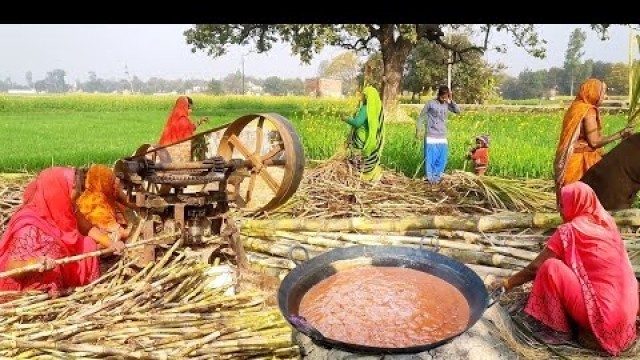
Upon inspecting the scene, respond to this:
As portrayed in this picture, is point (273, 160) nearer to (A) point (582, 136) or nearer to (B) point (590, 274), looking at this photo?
(B) point (590, 274)

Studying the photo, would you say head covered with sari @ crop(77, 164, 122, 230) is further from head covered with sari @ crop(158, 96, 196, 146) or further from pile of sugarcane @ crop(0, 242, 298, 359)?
head covered with sari @ crop(158, 96, 196, 146)

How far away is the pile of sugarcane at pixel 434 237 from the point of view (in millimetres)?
4418

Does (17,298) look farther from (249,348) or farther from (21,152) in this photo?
(21,152)

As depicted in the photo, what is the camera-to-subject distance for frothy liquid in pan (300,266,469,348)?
2.31m

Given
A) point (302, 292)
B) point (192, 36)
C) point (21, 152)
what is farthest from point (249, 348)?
point (192, 36)

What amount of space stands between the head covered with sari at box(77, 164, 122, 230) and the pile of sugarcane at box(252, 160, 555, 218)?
163cm

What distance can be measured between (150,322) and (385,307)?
1.32 m

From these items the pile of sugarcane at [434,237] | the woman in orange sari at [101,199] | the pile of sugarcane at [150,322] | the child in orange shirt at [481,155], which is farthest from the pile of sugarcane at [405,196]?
the pile of sugarcane at [150,322]

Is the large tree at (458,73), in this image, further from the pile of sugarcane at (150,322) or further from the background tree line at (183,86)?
the pile of sugarcane at (150,322)

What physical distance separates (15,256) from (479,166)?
6.04 m

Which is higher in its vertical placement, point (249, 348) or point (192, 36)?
point (192, 36)

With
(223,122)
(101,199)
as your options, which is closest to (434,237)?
(101,199)

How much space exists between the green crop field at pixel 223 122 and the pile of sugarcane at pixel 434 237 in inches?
125
